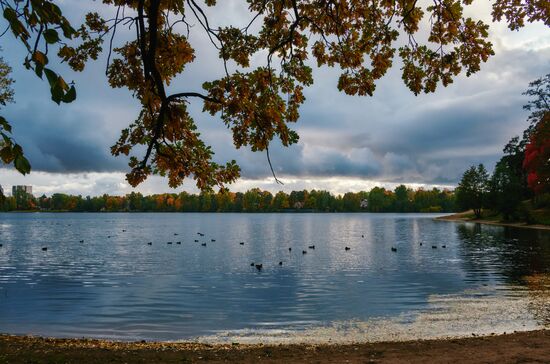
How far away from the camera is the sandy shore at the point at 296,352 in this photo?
14.2m

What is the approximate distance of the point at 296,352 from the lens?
16.0 m

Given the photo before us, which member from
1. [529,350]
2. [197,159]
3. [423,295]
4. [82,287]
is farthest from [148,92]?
[82,287]

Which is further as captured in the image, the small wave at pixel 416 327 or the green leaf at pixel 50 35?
the small wave at pixel 416 327

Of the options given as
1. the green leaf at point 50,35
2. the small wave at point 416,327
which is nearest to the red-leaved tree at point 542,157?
the small wave at point 416,327

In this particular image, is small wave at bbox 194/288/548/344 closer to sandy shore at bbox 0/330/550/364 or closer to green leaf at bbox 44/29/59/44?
sandy shore at bbox 0/330/550/364

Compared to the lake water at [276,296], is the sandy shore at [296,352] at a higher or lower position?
higher

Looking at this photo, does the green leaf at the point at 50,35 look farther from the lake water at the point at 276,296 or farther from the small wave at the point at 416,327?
the lake water at the point at 276,296

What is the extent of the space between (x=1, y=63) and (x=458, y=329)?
1789 inches

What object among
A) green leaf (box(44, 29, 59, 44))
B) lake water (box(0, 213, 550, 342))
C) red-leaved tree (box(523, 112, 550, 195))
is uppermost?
red-leaved tree (box(523, 112, 550, 195))

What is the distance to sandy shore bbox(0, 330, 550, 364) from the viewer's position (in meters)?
14.2

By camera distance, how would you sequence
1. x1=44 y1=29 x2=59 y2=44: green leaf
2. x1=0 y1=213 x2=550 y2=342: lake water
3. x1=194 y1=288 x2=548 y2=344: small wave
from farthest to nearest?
x1=0 y1=213 x2=550 y2=342: lake water < x1=194 y1=288 x2=548 y2=344: small wave < x1=44 y1=29 x2=59 y2=44: green leaf

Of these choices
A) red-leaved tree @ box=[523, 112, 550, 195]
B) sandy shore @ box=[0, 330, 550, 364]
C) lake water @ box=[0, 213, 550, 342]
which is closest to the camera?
sandy shore @ box=[0, 330, 550, 364]

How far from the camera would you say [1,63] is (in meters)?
44.1

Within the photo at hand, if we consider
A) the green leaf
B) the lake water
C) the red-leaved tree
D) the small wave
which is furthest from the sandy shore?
the red-leaved tree
